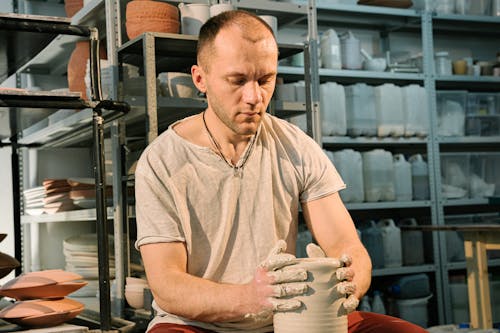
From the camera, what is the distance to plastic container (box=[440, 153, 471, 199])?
5.05 metres

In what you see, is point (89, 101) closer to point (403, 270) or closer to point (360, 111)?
point (360, 111)

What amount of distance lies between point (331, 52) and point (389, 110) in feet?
1.88

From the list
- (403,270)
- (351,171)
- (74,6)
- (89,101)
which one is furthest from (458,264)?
(89,101)

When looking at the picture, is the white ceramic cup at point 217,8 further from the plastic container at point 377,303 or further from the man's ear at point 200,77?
the plastic container at point 377,303

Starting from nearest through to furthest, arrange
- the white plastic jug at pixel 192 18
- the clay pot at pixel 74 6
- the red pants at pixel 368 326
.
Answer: the red pants at pixel 368 326, the white plastic jug at pixel 192 18, the clay pot at pixel 74 6

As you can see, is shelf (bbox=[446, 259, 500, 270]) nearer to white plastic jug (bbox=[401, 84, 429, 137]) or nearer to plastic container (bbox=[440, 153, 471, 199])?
plastic container (bbox=[440, 153, 471, 199])

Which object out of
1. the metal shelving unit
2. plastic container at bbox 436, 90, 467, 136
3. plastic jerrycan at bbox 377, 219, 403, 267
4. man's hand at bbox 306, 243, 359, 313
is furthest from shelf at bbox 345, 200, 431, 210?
man's hand at bbox 306, 243, 359, 313

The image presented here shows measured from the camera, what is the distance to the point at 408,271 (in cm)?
472

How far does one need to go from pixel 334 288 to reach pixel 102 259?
1030 mm

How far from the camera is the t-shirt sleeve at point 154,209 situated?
1.66 metres

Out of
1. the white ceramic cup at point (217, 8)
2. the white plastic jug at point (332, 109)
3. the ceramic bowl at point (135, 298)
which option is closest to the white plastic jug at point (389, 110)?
the white plastic jug at point (332, 109)

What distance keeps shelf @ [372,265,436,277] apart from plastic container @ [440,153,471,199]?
24.0 inches

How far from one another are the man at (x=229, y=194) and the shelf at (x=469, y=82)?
344 cm

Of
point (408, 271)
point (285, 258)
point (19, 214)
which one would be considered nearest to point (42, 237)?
point (19, 214)
